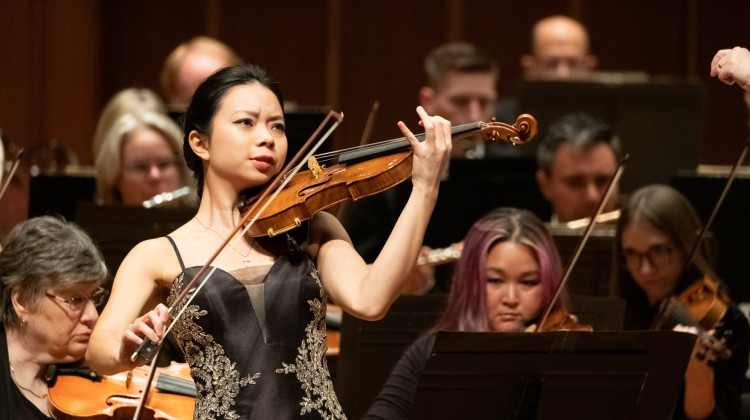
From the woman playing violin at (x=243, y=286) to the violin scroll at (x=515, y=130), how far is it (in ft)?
1.15

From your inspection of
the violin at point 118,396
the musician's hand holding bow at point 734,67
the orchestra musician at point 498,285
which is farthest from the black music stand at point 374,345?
the musician's hand holding bow at point 734,67

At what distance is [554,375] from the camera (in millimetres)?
2582

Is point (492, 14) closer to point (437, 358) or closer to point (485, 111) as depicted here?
point (485, 111)

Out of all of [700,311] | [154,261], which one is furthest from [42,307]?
[700,311]

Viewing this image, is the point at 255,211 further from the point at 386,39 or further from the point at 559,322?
the point at 386,39

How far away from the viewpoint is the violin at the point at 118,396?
2.71 m

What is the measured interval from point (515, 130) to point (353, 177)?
321 mm

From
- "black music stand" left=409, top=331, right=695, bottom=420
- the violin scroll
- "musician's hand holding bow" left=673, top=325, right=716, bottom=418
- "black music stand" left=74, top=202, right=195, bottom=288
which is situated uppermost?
the violin scroll

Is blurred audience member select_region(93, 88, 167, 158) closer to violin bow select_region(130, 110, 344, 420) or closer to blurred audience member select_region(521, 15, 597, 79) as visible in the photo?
blurred audience member select_region(521, 15, 597, 79)

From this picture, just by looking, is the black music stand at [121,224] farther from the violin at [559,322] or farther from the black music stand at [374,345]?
the violin at [559,322]

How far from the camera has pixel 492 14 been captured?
284 inches

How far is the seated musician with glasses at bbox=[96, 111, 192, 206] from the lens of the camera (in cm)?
409

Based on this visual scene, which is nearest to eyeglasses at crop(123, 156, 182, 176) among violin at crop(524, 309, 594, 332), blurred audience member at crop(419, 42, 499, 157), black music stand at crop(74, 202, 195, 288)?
black music stand at crop(74, 202, 195, 288)

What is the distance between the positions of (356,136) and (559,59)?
1866 mm
